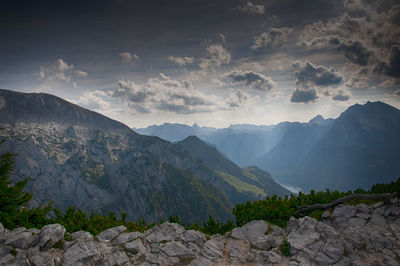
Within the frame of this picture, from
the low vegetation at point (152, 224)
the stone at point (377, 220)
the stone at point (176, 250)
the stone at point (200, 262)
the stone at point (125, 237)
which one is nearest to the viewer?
the stone at point (200, 262)

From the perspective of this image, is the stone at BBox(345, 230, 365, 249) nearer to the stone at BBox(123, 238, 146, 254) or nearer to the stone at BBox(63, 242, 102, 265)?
the stone at BBox(123, 238, 146, 254)

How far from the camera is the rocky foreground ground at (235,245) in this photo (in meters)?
16.9

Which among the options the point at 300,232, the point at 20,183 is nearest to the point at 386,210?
the point at 300,232

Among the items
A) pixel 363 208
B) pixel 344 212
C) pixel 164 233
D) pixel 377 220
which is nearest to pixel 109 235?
pixel 164 233

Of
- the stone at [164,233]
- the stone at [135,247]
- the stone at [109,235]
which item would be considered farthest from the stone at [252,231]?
the stone at [109,235]

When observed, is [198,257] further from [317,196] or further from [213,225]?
[317,196]

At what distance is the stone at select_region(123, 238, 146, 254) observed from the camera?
63.7 ft

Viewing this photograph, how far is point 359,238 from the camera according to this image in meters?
17.8

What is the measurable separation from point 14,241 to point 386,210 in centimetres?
3904

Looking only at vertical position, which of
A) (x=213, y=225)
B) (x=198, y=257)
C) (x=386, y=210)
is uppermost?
(x=386, y=210)

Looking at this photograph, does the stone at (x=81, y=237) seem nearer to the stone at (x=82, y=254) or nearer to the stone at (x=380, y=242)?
the stone at (x=82, y=254)

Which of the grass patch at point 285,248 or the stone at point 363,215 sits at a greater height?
the stone at point 363,215

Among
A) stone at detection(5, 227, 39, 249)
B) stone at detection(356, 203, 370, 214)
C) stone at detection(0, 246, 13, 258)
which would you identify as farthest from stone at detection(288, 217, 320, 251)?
Answer: stone at detection(0, 246, 13, 258)

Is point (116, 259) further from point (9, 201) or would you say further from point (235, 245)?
point (9, 201)
